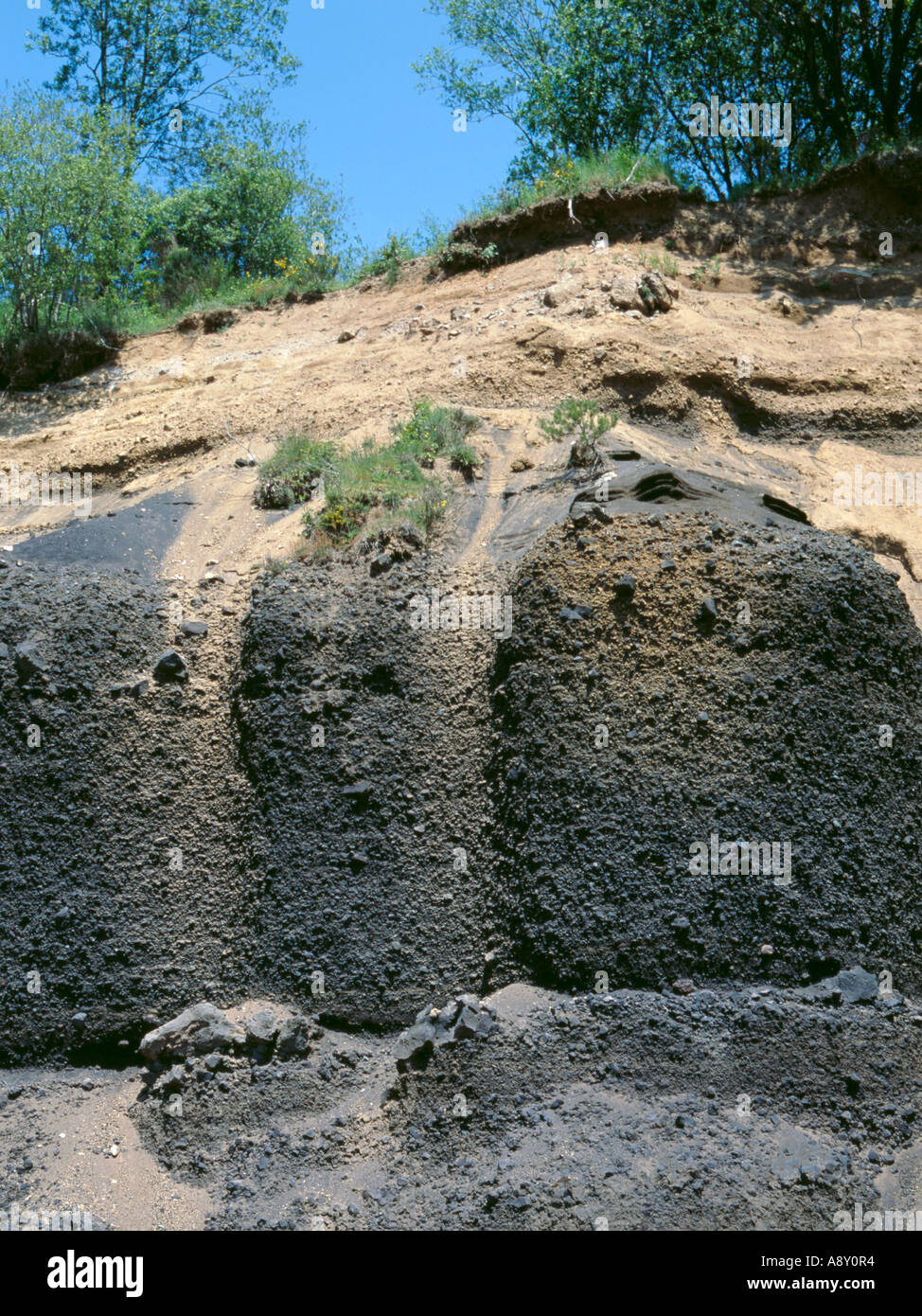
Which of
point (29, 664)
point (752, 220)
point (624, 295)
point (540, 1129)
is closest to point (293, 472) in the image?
point (29, 664)

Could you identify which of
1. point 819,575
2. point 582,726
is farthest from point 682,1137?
point 819,575

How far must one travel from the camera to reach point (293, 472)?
30.1ft

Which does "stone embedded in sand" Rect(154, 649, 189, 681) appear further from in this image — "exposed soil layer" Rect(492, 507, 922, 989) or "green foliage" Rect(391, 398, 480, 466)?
"green foliage" Rect(391, 398, 480, 466)

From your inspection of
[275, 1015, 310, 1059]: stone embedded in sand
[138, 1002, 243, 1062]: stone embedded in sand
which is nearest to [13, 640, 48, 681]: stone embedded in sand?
[138, 1002, 243, 1062]: stone embedded in sand

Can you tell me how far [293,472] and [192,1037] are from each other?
4472 mm

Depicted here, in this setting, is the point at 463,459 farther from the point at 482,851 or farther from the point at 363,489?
the point at 482,851

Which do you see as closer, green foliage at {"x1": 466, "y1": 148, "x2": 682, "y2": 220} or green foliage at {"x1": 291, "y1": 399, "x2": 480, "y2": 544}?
green foliage at {"x1": 291, "y1": 399, "x2": 480, "y2": 544}

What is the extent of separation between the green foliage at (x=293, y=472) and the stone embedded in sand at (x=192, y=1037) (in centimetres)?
412

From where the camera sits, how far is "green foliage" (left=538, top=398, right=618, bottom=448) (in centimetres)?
882

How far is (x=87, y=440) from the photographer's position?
35.0 feet

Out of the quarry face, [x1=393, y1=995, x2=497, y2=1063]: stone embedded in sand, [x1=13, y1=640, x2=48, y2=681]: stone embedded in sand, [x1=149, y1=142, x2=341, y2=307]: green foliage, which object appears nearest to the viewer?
the quarry face

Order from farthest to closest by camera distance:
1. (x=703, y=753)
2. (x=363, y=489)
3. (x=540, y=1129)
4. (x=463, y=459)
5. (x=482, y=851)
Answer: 1. (x=463, y=459)
2. (x=363, y=489)
3. (x=482, y=851)
4. (x=703, y=753)
5. (x=540, y=1129)

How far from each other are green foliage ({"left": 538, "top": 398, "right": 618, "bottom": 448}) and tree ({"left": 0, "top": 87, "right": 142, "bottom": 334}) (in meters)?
5.80

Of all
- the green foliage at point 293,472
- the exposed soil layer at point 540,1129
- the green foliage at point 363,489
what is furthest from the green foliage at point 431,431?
the exposed soil layer at point 540,1129
